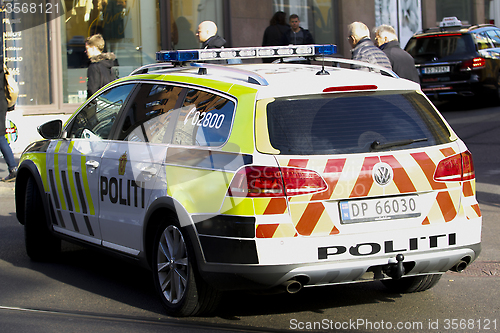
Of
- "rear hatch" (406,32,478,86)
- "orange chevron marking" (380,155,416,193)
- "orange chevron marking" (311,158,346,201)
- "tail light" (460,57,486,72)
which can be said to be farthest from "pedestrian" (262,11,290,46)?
"orange chevron marking" (311,158,346,201)

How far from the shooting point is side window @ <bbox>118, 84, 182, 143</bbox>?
485cm

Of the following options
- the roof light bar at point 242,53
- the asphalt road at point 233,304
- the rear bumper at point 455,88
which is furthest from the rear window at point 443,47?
the roof light bar at point 242,53

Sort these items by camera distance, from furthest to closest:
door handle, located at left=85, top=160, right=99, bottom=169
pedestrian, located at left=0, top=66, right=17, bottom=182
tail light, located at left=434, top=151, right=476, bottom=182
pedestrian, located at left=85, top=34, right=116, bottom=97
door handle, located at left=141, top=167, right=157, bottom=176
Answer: pedestrian, located at left=0, top=66, right=17, bottom=182 < pedestrian, located at left=85, top=34, right=116, bottom=97 < door handle, located at left=85, top=160, right=99, bottom=169 < door handle, located at left=141, top=167, right=157, bottom=176 < tail light, located at left=434, top=151, right=476, bottom=182

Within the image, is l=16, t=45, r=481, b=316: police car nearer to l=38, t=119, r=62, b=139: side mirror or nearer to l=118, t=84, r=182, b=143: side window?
l=118, t=84, r=182, b=143: side window

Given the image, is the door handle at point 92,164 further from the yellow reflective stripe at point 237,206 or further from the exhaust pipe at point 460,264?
the exhaust pipe at point 460,264

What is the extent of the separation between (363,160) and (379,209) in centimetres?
30

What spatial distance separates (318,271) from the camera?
4.06 meters

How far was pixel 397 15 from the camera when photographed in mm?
22297

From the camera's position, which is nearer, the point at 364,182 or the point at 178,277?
the point at 364,182

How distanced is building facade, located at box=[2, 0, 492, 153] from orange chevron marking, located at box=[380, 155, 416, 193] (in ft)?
34.0

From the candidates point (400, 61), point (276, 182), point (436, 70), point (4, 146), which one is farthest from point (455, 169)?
point (436, 70)

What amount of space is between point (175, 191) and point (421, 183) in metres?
1.50

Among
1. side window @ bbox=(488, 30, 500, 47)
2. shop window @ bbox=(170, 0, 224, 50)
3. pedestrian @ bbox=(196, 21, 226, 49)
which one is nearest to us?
pedestrian @ bbox=(196, 21, 226, 49)

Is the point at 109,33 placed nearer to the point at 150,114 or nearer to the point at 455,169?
the point at 150,114
